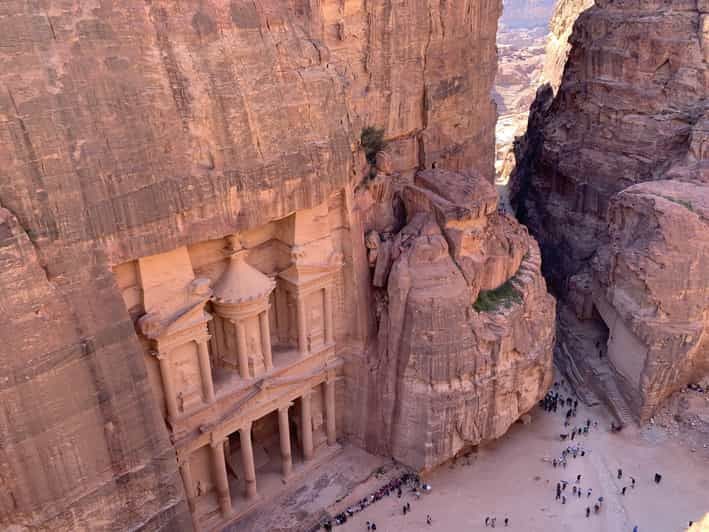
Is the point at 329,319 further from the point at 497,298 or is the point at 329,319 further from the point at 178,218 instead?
the point at 178,218

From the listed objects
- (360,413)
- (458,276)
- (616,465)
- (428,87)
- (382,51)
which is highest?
(382,51)

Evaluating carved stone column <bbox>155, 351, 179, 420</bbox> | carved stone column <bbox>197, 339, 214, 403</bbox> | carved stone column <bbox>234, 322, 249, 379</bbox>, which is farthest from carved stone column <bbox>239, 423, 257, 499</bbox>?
carved stone column <bbox>155, 351, 179, 420</bbox>

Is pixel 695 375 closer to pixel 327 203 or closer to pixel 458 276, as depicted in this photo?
pixel 458 276

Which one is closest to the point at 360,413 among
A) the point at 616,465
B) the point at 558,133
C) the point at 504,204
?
the point at 616,465

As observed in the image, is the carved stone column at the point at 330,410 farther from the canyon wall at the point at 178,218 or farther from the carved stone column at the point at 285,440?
the carved stone column at the point at 285,440

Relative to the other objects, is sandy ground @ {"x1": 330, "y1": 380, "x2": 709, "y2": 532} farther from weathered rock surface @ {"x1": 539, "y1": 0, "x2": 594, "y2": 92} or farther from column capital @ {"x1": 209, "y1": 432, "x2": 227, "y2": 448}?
weathered rock surface @ {"x1": 539, "y1": 0, "x2": 594, "y2": 92}

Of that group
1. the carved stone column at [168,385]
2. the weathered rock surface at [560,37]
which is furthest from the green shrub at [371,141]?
the weathered rock surface at [560,37]
